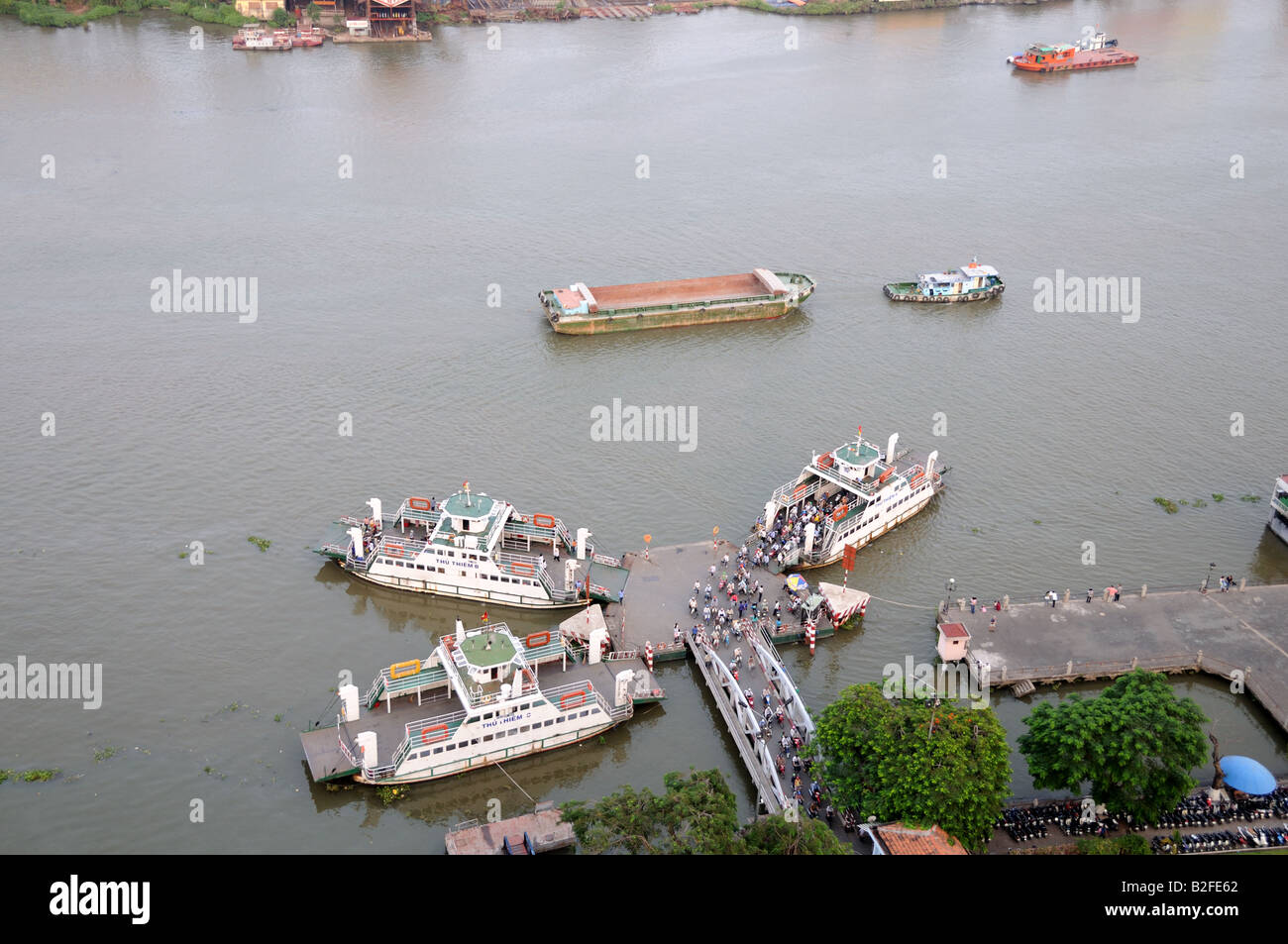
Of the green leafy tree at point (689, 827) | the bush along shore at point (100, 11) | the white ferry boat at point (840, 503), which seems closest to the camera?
the green leafy tree at point (689, 827)

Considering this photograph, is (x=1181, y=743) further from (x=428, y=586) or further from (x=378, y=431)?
(x=378, y=431)

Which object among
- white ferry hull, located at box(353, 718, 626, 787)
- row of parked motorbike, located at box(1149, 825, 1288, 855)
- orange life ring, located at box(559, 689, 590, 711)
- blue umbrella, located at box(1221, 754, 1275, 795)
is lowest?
row of parked motorbike, located at box(1149, 825, 1288, 855)

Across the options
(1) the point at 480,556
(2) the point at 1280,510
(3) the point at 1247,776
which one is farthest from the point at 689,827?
(2) the point at 1280,510

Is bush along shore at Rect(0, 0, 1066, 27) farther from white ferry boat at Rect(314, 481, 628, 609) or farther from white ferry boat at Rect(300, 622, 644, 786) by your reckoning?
white ferry boat at Rect(300, 622, 644, 786)

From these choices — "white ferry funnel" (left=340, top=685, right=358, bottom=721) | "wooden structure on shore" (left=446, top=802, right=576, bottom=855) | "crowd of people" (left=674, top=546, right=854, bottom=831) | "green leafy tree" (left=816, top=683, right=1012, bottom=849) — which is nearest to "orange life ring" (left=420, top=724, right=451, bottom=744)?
"white ferry funnel" (left=340, top=685, right=358, bottom=721)

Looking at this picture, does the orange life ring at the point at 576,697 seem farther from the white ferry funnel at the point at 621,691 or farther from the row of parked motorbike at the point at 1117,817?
the row of parked motorbike at the point at 1117,817

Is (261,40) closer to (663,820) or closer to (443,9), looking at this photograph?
(443,9)

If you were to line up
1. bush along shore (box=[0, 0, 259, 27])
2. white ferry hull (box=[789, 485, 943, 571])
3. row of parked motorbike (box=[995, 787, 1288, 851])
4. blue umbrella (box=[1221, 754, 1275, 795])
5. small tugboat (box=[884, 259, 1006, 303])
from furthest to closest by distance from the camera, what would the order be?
bush along shore (box=[0, 0, 259, 27]) < small tugboat (box=[884, 259, 1006, 303]) < white ferry hull (box=[789, 485, 943, 571]) < blue umbrella (box=[1221, 754, 1275, 795]) < row of parked motorbike (box=[995, 787, 1288, 851])

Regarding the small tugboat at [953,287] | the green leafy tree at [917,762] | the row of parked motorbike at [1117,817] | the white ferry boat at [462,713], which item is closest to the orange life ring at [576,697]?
the white ferry boat at [462,713]
